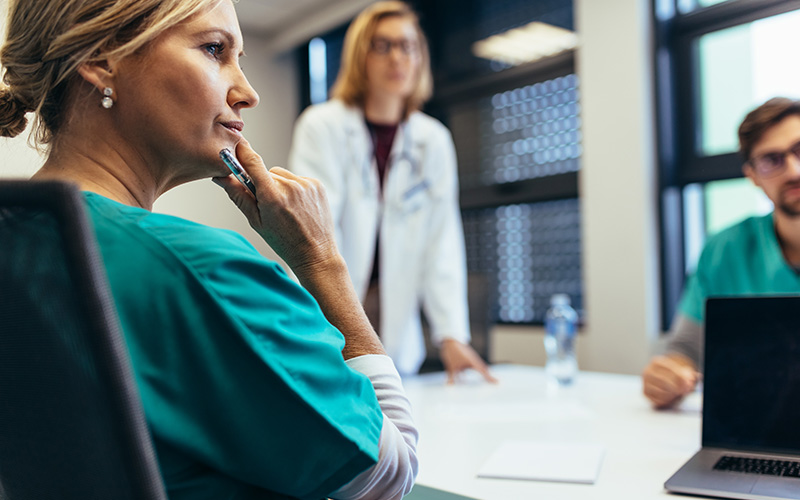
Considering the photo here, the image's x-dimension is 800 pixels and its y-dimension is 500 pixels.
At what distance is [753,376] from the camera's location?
0.99 meters

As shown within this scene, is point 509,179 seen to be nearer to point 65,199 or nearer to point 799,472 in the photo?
point 799,472

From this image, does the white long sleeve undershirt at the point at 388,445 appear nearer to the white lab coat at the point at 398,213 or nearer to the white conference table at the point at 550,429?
the white conference table at the point at 550,429

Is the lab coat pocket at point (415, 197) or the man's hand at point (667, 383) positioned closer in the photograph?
the man's hand at point (667, 383)

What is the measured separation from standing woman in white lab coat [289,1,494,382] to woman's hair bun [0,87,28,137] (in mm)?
1245

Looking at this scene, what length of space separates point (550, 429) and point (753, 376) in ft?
1.17

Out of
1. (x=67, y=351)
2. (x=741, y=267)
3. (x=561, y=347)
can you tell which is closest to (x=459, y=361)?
(x=561, y=347)

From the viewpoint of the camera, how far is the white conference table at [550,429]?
0.86 metres

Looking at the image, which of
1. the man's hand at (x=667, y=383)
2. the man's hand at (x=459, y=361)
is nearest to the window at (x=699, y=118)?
the man's hand at (x=459, y=361)

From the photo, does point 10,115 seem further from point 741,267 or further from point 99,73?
point 741,267

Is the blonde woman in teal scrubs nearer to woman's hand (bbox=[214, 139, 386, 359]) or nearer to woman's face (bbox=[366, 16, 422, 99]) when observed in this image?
woman's hand (bbox=[214, 139, 386, 359])

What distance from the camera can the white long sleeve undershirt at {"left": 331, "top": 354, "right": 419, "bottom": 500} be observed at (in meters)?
0.61

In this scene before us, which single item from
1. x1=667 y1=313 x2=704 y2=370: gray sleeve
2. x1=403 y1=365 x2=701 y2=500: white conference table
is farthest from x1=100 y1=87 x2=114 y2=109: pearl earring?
x1=667 y1=313 x2=704 y2=370: gray sleeve

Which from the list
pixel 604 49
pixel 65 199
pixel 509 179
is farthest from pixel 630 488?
pixel 509 179

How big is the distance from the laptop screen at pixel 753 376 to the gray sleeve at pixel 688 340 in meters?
0.54
